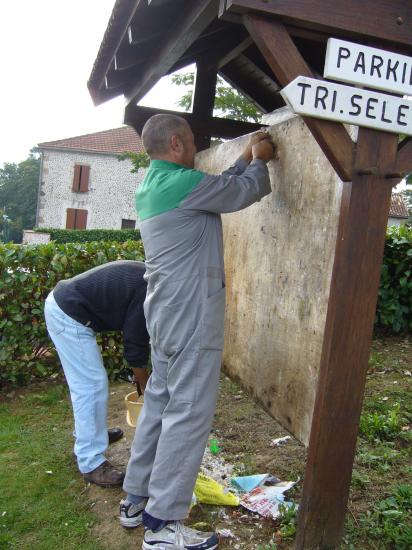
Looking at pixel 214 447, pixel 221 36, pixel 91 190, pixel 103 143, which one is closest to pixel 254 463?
pixel 214 447

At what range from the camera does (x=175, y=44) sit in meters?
3.28

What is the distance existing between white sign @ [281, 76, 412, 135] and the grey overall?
63cm

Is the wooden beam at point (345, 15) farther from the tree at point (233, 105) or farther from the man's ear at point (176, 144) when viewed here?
the tree at point (233, 105)

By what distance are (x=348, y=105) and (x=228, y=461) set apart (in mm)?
2583

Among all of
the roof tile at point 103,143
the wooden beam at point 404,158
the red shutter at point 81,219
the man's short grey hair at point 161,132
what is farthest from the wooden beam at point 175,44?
the red shutter at point 81,219

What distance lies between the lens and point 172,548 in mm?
2656

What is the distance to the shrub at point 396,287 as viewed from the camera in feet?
22.9

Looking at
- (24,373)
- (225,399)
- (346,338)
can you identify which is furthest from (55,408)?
(346,338)

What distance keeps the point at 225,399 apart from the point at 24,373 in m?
2.16

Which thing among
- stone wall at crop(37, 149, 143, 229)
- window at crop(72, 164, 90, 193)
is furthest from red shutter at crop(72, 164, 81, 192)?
stone wall at crop(37, 149, 143, 229)

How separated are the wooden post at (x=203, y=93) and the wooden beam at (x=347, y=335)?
2.84 metres

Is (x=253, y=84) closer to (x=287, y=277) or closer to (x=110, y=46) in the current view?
(x=110, y=46)

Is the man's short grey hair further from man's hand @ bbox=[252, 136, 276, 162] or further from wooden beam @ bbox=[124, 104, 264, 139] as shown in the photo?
wooden beam @ bbox=[124, 104, 264, 139]

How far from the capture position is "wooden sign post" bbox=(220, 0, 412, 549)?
223 centimetres
